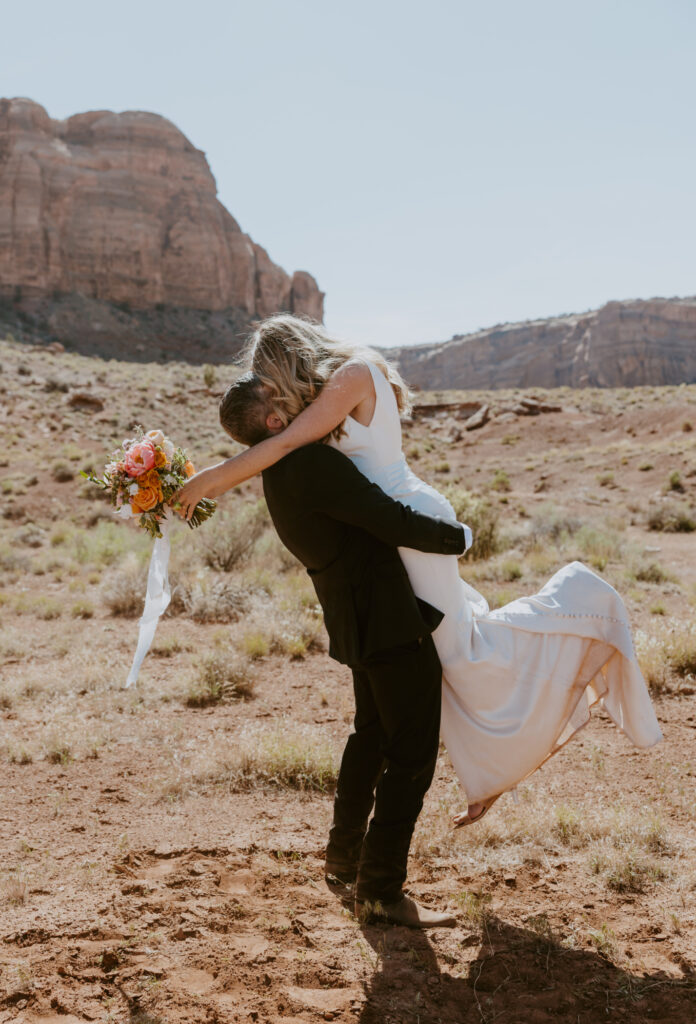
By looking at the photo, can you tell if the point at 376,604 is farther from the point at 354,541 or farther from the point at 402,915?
the point at 402,915

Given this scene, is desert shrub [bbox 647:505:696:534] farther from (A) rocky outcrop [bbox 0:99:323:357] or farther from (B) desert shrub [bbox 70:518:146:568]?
(A) rocky outcrop [bbox 0:99:323:357]

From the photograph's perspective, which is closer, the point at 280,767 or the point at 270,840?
the point at 270,840

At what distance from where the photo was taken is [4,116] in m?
67.6

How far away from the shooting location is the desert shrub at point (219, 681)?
602 cm

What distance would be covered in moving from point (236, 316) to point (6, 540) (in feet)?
197

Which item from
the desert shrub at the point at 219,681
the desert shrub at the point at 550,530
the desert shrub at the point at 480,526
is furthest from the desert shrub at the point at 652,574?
the desert shrub at the point at 219,681

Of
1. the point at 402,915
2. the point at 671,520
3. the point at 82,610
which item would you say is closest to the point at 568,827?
the point at 402,915

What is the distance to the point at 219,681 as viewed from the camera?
6.19 metres

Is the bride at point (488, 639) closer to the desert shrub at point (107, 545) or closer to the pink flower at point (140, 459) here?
the pink flower at point (140, 459)

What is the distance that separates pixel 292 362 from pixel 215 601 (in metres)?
6.34

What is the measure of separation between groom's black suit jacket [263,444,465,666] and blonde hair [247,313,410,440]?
195 mm

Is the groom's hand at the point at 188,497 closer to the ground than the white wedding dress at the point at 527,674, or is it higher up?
higher up

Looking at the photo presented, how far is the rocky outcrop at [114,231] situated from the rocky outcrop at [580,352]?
2654 centimetres

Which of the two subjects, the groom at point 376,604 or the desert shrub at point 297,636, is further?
the desert shrub at point 297,636
